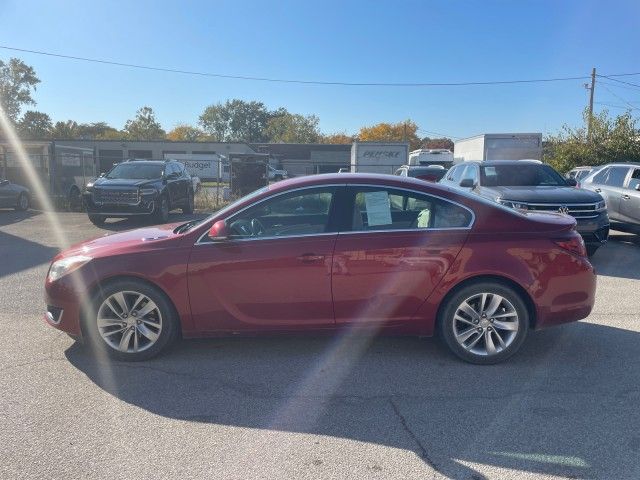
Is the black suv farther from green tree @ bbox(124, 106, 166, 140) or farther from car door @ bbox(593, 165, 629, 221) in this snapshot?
green tree @ bbox(124, 106, 166, 140)

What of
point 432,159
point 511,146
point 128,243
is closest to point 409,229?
point 128,243

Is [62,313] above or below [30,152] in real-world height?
below

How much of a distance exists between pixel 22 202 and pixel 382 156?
53.8ft

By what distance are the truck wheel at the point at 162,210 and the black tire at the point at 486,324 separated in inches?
437

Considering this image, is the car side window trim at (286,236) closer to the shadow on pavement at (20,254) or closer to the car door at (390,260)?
the car door at (390,260)

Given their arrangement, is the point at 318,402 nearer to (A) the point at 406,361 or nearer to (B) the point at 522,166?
(A) the point at 406,361

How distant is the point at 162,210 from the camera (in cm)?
1441

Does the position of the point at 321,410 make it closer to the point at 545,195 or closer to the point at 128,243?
the point at 128,243

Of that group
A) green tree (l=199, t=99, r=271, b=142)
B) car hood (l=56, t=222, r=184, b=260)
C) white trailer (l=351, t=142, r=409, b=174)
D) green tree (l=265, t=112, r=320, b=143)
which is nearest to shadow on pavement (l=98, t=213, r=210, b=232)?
car hood (l=56, t=222, r=184, b=260)

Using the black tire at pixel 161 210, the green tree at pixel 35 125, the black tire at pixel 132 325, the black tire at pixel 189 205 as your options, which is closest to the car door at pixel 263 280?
the black tire at pixel 132 325

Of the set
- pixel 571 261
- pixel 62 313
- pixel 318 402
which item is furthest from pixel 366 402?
pixel 62 313

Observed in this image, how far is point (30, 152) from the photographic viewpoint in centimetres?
2352

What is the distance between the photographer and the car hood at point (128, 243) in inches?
175

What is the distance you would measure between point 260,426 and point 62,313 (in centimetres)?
216
